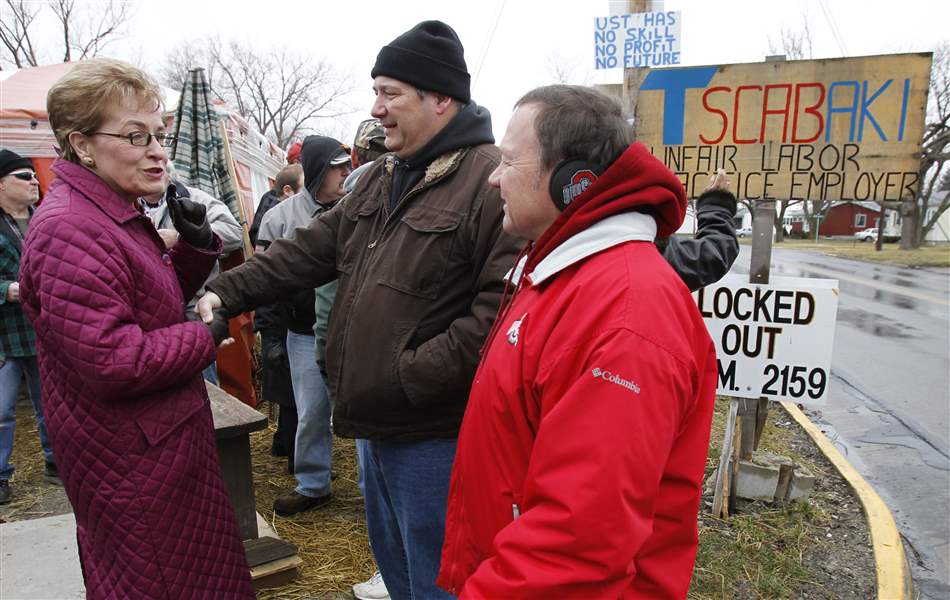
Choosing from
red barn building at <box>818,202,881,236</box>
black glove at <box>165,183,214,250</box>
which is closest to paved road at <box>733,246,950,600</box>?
black glove at <box>165,183,214,250</box>

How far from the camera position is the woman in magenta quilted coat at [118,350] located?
1668mm

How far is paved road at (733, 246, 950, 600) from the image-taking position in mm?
4098

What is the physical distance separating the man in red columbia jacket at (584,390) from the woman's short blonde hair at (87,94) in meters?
1.09

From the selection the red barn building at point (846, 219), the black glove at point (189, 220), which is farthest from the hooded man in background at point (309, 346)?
the red barn building at point (846, 219)

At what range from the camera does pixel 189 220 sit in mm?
2197

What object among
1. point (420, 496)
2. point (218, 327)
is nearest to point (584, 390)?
point (420, 496)

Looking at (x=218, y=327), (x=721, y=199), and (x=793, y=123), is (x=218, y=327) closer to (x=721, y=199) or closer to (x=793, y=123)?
(x=721, y=199)

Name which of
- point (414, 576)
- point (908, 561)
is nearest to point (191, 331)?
point (414, 576)

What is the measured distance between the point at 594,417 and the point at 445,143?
4.18 ft

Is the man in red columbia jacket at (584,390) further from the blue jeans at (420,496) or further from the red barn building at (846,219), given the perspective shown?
the red barn building at (846,219)

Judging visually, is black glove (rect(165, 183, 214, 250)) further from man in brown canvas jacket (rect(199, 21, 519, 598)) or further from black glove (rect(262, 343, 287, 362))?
black glove (rect(262, 343, 287, 362))

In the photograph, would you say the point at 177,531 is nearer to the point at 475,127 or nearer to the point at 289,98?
the point at 475,127

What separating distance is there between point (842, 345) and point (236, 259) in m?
8.52

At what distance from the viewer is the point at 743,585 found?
323cm
